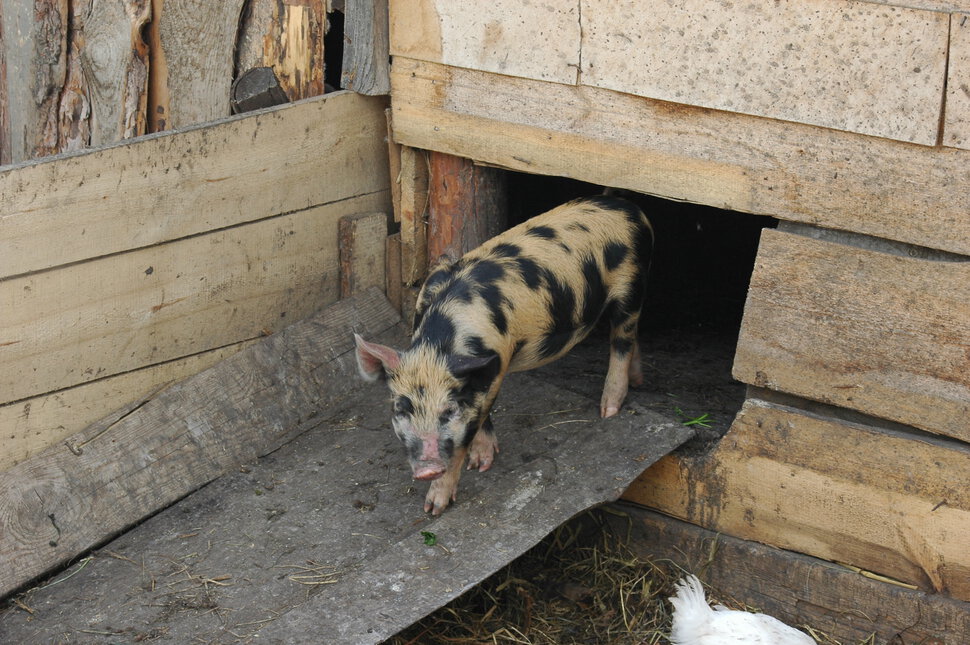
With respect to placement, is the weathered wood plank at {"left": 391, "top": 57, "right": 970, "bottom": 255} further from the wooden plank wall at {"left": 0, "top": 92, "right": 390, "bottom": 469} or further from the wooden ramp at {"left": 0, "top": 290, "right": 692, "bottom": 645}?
the wooden ramp at {"left": 0, "top": 290, "right": 692, "bottom": 645}

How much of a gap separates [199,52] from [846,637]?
11.7 feet

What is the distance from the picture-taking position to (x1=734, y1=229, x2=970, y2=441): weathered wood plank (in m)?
3.74

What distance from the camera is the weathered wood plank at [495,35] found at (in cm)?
429

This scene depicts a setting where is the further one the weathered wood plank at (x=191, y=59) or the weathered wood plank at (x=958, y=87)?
the weathered wood plank at (x=191, y=59)

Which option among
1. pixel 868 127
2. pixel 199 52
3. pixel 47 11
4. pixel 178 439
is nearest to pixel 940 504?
pixel 868 127

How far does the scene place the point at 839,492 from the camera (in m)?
4.11

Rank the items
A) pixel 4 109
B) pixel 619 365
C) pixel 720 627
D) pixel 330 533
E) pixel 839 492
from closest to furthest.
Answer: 1. pixel 720 627
2. pixel 839 492
3. pixel 330 533
4. pixel 619 365
5. pixel 4 109

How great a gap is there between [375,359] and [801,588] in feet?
6.12

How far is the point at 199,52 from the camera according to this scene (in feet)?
15.9

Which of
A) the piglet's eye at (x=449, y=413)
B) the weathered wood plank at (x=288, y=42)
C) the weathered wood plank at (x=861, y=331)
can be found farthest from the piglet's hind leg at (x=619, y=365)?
the weathered wood plank at (x=288, y=42)

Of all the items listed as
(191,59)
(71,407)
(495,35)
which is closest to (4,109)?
(191,59)

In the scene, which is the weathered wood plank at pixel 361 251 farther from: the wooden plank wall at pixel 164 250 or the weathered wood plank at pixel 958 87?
the weathered wood plank at pixel 958 87

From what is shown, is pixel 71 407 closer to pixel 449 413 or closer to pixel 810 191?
pixel 449 413

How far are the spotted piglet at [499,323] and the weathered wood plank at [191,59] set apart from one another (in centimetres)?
140
